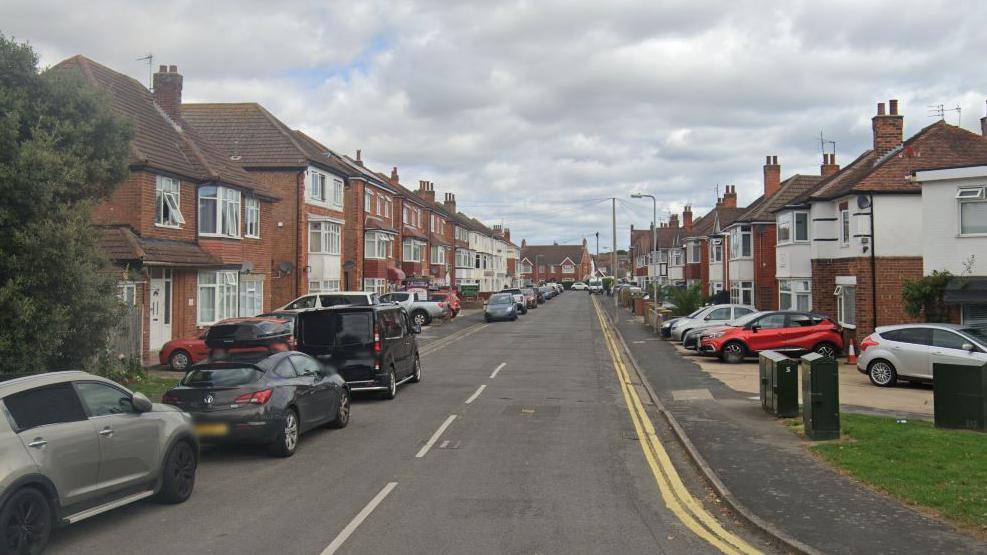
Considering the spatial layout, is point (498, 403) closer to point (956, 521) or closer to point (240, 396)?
point (240, 396)

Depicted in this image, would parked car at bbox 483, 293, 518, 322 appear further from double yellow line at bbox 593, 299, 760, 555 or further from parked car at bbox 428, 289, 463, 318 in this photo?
double yellow line at bbox 593, 299, 760, 555

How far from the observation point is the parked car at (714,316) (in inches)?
1161

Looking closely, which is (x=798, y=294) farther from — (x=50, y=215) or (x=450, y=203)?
(x=450, y=203)

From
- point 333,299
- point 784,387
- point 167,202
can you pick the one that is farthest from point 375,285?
point 784,387

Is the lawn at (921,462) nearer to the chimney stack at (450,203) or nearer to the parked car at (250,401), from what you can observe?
the parked car at (250,401)

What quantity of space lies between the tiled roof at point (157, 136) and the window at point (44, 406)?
17270 mm

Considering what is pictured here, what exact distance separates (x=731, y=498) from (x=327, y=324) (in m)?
9.59

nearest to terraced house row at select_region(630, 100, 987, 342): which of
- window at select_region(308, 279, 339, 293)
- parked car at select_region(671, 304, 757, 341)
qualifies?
parked car at select_region(671, 304, 757, 341)

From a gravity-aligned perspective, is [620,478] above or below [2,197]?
below

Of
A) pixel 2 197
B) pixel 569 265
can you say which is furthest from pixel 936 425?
pixel 569 265

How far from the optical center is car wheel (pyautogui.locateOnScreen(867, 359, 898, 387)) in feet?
60.1

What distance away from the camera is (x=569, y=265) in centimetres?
18925

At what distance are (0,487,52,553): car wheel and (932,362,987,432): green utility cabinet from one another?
12029 millimetres

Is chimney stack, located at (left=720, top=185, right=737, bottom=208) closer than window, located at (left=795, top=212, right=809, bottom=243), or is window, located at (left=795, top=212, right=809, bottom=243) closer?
window, located at (left=795, top=212, right=809, bottom=243)
